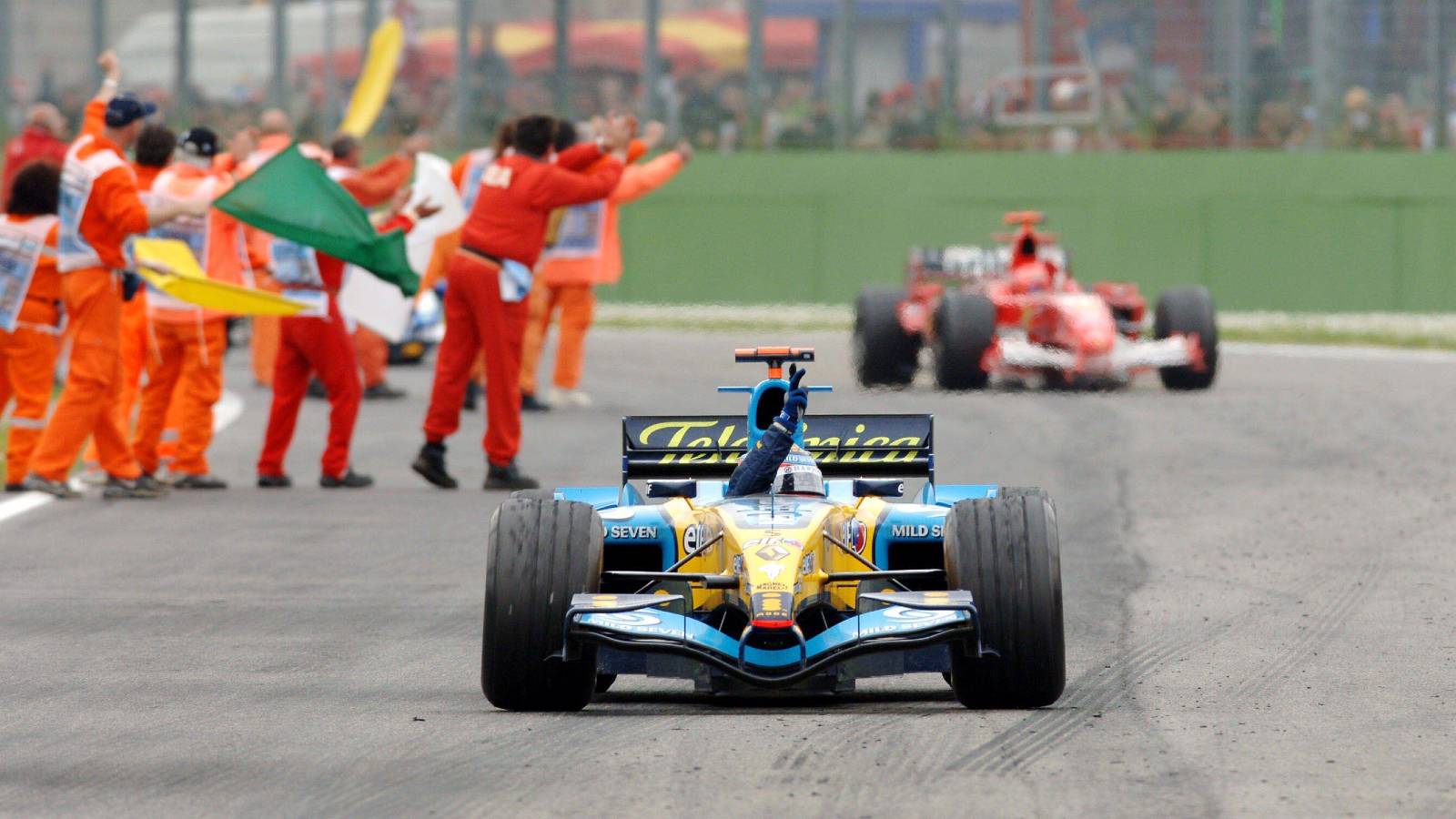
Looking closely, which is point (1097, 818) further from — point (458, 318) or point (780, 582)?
point (458, 318)

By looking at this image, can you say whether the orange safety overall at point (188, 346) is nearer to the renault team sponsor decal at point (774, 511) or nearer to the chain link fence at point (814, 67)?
the renault team sponsor decal at point (774, 511)

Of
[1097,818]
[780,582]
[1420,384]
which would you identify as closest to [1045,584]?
[780,582]

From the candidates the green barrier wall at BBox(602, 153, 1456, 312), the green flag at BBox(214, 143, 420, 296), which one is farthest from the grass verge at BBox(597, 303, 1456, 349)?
the green flag at BBox(214, 143, 420, 296)

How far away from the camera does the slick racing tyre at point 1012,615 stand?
7.01m

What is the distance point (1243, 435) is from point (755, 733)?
34.5 ft

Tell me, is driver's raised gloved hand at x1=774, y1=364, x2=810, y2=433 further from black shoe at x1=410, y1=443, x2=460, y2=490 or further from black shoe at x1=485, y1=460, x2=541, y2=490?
black shoe at x1=410, y1=443, x2=460, y2=490

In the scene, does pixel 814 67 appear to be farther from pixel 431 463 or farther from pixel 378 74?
pixel 431 463

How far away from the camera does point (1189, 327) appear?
2003 centimetres

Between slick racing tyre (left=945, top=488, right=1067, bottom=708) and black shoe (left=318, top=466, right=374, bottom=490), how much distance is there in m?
7.15

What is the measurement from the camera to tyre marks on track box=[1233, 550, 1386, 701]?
7.56 metres

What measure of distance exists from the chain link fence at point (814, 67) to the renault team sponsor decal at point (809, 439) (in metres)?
22.3

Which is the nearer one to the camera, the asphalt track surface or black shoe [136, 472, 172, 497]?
the asphalt track surface

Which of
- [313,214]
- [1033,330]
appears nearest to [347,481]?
[313,214]

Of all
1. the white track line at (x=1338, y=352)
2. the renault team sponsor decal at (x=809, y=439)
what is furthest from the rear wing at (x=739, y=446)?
the white track line at (x=1338, y=352)
